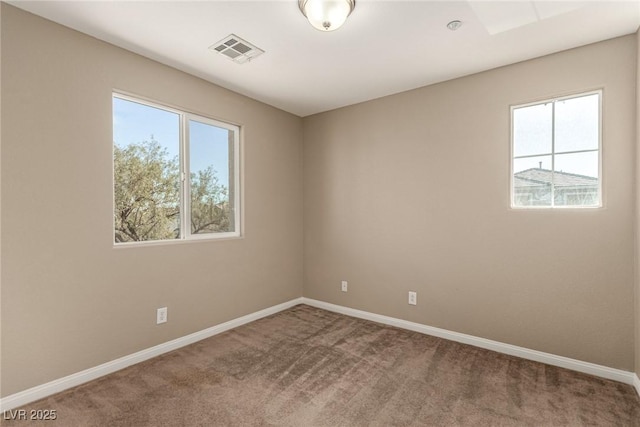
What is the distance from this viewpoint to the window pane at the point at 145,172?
8.45 ft

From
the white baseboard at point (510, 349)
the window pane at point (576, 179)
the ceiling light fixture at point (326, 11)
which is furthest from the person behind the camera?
the window pane at point (576, 179)

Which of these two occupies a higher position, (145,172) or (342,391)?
(145,172)

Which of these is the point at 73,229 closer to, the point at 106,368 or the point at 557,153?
the point at 106,368

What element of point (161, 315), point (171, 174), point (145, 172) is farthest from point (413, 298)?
point (145, 172)

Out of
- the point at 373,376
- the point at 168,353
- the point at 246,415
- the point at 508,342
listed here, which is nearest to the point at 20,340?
the point at 168,353

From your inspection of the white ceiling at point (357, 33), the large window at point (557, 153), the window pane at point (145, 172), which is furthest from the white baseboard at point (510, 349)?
the white ceiling at point (357, 33)

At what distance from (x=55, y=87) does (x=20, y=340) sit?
1.70 metres

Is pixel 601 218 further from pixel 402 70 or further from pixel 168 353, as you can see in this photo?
pixel 168 353

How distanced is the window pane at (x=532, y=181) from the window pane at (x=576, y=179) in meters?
0.06

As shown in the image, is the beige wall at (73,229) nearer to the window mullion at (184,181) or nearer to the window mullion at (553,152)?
the window mullion at (184,181)

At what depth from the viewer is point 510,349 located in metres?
2.73

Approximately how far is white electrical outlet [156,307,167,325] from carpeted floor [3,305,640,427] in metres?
0.31

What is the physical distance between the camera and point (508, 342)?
275 centimetres

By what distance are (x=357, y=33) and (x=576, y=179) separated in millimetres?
2092
